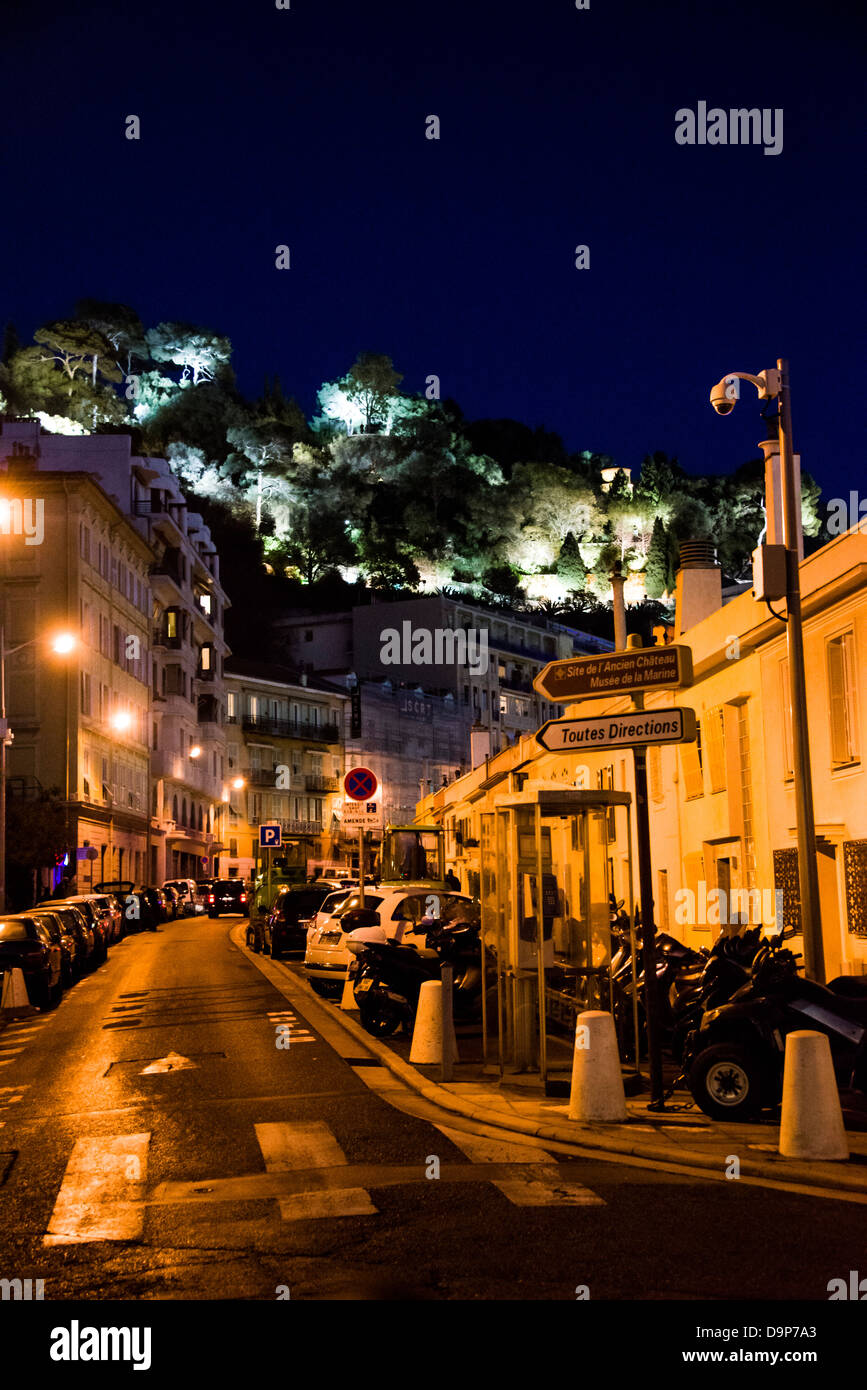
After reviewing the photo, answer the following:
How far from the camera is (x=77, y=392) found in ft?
358

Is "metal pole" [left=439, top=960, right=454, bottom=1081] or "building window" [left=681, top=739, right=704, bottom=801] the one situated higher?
"building window" [left=681, top=739, right=704, bottom=801]

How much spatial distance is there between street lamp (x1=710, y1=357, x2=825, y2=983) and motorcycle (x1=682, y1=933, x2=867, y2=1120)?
1.54 metres

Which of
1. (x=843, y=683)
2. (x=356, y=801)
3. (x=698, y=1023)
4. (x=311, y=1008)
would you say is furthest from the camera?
(x=356, y=801)

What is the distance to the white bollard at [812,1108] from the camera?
31.9 feet

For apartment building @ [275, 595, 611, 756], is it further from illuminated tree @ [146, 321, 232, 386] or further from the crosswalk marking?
the crosswalk marking

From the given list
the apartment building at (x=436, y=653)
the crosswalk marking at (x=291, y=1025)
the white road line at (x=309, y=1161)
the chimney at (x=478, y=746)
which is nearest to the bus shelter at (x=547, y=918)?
the white road line at (x=309, y=1161)

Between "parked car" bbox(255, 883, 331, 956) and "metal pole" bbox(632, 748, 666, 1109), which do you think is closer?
"metal pole" bbox(632, 748, 666, 1109)

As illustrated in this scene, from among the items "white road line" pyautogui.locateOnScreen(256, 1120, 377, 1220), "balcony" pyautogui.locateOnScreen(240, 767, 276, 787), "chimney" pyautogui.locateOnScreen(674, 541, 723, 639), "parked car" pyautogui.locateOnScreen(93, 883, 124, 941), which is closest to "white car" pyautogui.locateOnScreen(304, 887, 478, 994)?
"chimney" pyautogui.locateOnScreen(674, 541, 723, 639)

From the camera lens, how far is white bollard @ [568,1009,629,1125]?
11203mm

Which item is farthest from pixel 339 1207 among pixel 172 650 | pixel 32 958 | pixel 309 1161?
pixel 172 650

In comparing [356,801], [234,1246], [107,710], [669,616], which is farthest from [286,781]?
[234,1246]

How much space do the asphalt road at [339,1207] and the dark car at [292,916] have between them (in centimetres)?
1851

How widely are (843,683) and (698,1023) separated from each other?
7503 mm
